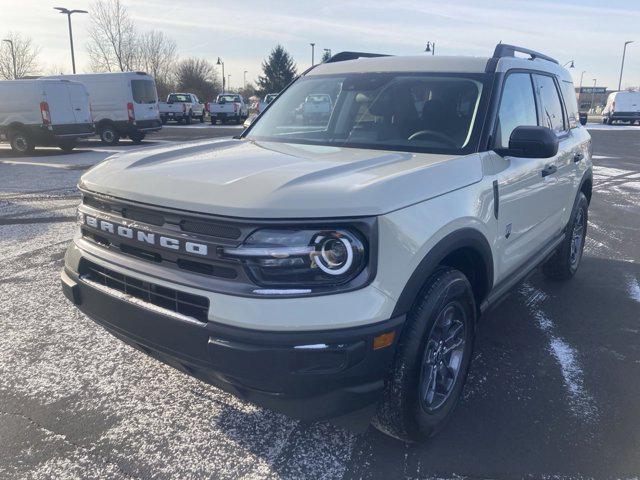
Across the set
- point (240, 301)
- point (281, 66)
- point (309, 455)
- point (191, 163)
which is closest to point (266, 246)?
point (240, 301)

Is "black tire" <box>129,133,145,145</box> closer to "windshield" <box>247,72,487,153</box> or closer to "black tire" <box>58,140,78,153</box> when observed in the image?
"black tire" <box>58,140,78,153</box>

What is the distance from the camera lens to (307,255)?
7.19ft

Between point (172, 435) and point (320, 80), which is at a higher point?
point (320, 80)

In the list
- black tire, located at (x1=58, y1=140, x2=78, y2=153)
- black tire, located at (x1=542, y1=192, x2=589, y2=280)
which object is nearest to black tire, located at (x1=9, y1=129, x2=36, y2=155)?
black tire, located at (x1=58, y1=140, x2=78, y2=153)

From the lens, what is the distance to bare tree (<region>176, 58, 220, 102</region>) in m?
59.3

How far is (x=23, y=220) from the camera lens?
762cm

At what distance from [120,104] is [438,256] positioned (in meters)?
19.2

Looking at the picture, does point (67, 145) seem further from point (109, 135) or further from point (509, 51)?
point (509, 51)

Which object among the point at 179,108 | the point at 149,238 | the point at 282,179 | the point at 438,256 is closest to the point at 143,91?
the point at 179,108

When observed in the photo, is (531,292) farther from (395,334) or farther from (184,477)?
(184,477)

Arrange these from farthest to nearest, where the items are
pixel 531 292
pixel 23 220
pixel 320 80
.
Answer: pixel 23 220, pixel 531 292, pixel 320 80

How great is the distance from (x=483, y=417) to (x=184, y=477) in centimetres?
→ 162

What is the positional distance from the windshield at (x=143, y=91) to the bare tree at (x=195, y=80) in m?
40.4

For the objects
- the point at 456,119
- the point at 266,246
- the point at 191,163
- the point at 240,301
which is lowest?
the point at 240,301
